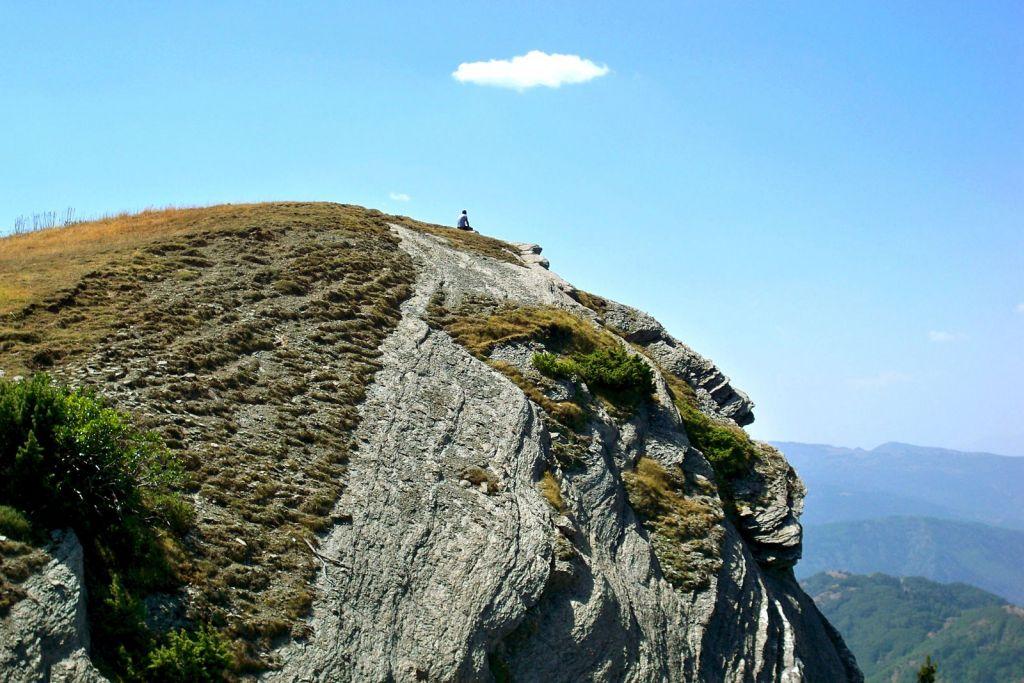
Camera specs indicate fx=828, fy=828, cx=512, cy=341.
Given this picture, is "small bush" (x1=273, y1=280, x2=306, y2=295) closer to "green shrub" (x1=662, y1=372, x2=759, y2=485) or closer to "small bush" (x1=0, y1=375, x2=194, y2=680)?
"small bush" (x1=0, y1=375, x2=194, y2=680)

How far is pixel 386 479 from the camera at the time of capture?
27.5m

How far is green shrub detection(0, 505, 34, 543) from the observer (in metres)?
18.4

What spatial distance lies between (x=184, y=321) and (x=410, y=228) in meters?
22.2

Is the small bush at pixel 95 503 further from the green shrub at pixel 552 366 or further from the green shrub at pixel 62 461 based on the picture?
the green shrub at pixel 552 366

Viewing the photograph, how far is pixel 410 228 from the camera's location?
5275cm

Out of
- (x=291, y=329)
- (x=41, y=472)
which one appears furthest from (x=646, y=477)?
(x=41, y=472)

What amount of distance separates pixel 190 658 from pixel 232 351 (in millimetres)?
14988

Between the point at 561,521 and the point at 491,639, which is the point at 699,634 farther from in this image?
the point at 491,639

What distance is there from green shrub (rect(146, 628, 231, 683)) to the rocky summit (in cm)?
17

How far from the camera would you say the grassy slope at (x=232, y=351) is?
74.0ft

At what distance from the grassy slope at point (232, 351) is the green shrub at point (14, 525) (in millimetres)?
3814

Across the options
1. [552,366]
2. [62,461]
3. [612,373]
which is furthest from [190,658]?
[612,373]

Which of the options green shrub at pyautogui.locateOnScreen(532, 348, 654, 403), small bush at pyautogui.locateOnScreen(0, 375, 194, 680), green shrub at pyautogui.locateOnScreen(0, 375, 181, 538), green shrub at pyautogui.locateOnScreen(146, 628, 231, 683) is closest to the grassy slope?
green shrub at pyautogui.locateOnScreen(146, 628, 231, 683)

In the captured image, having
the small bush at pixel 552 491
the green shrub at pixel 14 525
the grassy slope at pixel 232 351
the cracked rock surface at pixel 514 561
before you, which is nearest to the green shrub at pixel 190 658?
the grassy slope at pixel 232 351
